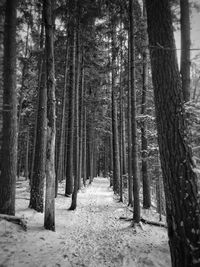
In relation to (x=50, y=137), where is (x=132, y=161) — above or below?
below

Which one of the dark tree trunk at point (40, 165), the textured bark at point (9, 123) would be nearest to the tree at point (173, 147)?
the textured bark at point (9, 123)

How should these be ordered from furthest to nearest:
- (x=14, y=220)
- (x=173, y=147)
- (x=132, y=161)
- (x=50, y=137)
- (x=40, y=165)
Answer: (x=40, y=165), (x=132, y=161), (x=50, y=137), (x=14, y=220), (x=173, y=147)

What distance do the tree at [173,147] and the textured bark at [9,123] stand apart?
5.28 metres

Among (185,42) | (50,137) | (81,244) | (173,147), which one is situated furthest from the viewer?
(185,42)

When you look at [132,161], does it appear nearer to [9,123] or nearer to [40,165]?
[40,165]

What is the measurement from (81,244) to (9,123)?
15.4 ft

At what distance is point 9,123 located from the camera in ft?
23.2

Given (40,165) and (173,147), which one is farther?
(40,165)

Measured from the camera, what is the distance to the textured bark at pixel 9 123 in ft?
22.2

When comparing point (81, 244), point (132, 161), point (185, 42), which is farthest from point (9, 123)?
point (185, 42)

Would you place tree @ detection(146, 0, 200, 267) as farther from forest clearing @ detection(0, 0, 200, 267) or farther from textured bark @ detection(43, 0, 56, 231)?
textured bark @ detection(43, 0, 56, 231)

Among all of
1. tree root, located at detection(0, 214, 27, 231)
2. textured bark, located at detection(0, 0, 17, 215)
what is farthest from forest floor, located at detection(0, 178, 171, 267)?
textured bark, located at detection(0, 0, 17, 215)

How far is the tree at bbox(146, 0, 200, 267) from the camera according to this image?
3061 millimetres

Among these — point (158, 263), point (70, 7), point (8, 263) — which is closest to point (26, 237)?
point (8, 263)
